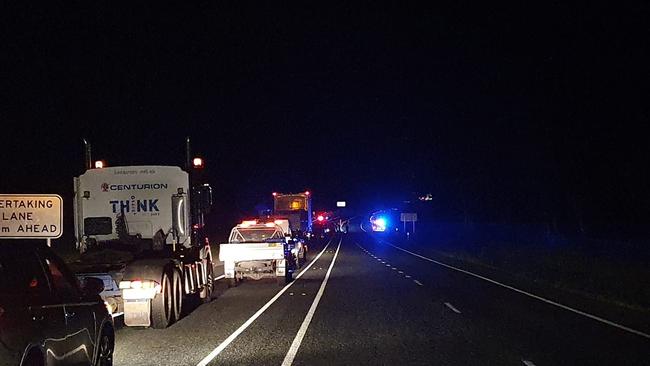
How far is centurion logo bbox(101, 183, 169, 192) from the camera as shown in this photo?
20.6 m

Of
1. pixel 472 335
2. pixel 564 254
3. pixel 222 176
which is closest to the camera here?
pixel 472 335

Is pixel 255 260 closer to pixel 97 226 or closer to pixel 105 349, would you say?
pixel 97 226

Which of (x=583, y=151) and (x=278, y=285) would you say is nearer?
(x=278, y=285)

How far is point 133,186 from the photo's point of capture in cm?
2073

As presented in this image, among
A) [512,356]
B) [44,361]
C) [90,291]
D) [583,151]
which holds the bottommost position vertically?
[512,356]

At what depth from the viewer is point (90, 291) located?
9.01 m

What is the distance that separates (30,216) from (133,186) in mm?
4203

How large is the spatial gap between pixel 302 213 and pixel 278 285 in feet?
90.4

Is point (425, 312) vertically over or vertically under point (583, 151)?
under

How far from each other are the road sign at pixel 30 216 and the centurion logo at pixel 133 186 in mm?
3699

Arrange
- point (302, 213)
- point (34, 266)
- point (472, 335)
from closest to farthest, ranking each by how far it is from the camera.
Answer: point (34, 266) < point (472, 335) < point (302, 213)

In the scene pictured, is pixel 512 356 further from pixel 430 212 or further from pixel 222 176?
pixel 430 212

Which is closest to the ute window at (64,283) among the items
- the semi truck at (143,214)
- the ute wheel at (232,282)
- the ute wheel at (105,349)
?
the ute wheel at (105,349)

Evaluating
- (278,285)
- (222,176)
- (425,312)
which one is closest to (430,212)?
(222,176)
